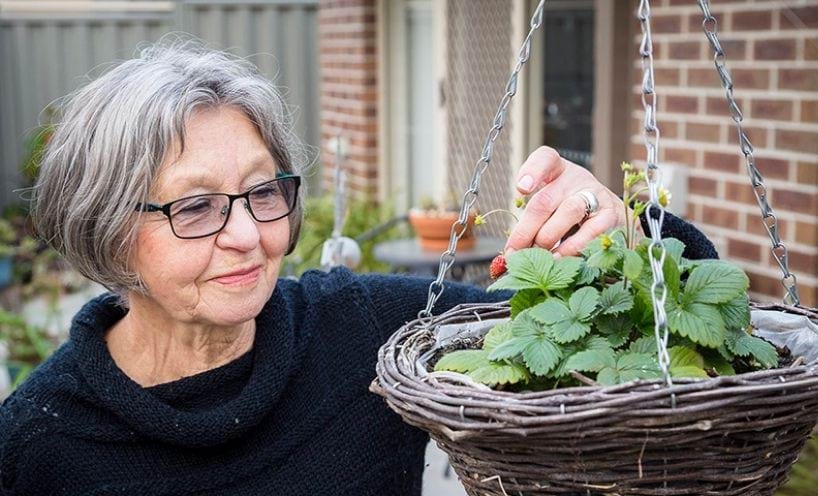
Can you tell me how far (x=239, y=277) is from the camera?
163cm

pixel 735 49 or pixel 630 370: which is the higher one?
pixel 735 49

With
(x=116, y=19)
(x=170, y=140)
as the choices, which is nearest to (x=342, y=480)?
(x=170, y=140)

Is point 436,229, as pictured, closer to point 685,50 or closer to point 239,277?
point 685,50

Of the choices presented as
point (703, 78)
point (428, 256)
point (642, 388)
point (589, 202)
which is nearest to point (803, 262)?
point (703, 78)

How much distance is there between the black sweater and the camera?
1.73 meters

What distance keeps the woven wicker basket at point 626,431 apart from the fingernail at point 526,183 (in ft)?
1.24

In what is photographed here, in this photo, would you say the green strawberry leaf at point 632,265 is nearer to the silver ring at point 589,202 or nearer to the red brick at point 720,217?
the silver ring at point 589,202

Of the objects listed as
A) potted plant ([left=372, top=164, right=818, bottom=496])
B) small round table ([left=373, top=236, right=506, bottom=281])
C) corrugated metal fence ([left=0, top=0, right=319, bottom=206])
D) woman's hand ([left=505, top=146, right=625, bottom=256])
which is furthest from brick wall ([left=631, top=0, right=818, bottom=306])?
corrugated metal fence ([left=0, top=0, right=319, bottom=206])

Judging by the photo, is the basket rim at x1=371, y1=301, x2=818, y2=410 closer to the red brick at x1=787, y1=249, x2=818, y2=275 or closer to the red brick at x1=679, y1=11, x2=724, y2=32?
the red brick at x1=787, y1=249, x2=818, y2=275

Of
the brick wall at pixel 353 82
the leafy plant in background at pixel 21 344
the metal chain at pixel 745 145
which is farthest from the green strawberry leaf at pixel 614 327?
the brick wall at pixel 353 82

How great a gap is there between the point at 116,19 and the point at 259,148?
7686mm

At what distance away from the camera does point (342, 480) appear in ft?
5.90

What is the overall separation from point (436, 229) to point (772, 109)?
1.42 meters

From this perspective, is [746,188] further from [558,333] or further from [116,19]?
[116,19]
